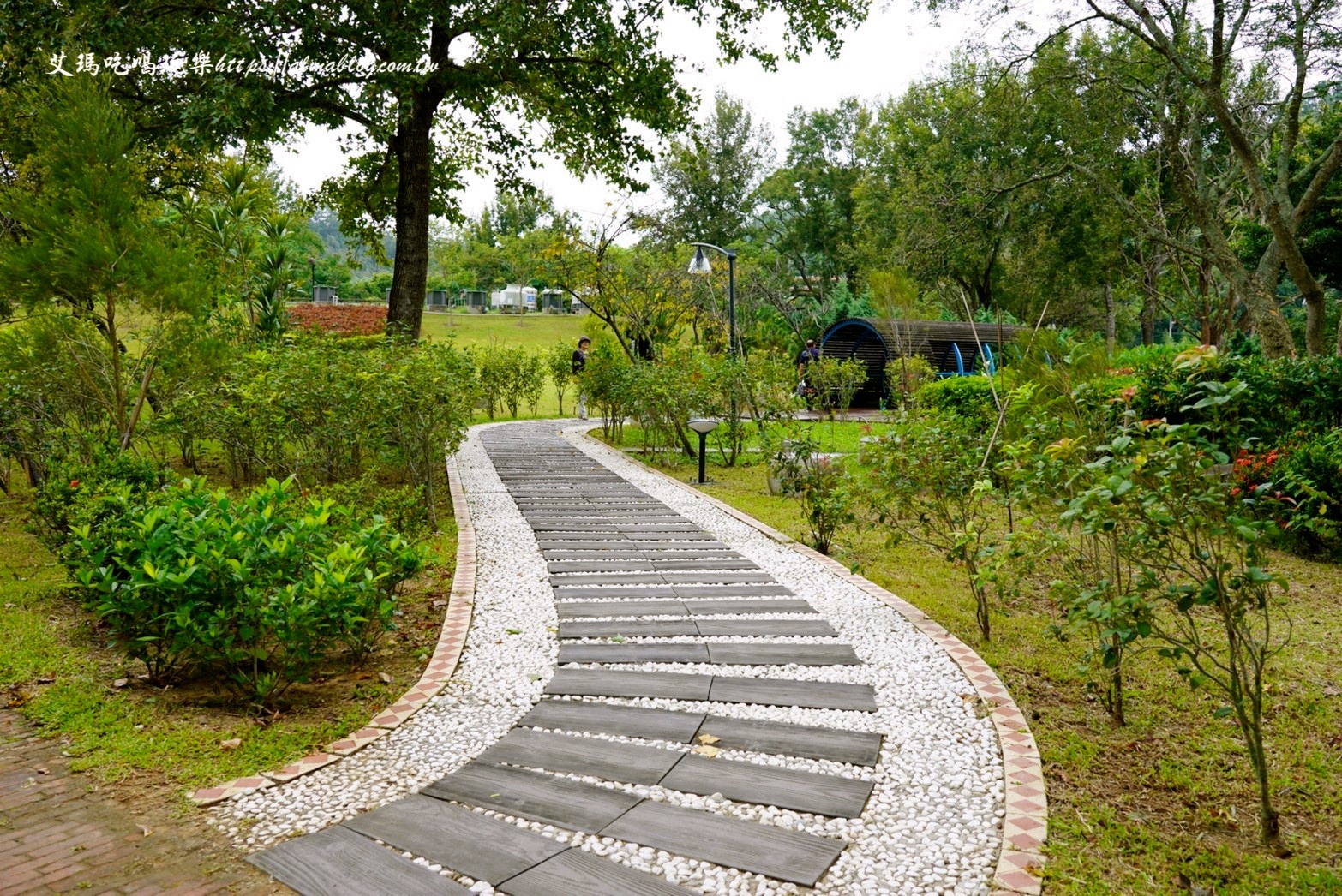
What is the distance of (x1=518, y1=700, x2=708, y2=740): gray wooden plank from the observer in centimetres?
368

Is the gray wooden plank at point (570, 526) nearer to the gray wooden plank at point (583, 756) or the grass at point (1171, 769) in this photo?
the grass at point (1171, 769)

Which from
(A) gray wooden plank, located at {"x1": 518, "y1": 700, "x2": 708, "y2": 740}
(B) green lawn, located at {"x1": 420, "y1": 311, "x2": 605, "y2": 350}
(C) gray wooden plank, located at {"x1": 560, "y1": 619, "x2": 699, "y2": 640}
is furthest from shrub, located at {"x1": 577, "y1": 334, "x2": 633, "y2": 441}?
(B) green lawn, located at {"x1": 420, "y1": 311, "x2": 605, "y2": 350}

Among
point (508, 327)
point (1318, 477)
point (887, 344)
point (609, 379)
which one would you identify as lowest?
point (1318, 477)

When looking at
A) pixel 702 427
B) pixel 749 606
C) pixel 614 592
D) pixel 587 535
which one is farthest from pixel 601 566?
pixel 702 427

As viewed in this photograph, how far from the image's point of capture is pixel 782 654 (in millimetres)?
4648

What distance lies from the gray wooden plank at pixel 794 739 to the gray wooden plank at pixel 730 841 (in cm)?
61

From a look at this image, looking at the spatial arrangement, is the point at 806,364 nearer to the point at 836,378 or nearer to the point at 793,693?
the point at 836,378

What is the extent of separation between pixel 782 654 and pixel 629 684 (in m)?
0.90

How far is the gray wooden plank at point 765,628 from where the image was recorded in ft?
16.5

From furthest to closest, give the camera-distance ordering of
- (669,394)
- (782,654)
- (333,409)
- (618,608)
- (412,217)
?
(669,394) < (412,217) < (333,409) < (618,608) < (782,654)

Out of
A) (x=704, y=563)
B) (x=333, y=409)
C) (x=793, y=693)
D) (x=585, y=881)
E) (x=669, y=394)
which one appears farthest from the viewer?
(x=669, y=394)

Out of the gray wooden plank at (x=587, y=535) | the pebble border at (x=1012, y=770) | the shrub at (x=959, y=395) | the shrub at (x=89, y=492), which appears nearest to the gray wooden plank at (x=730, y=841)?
the pebble border at (x=1012, y=770)

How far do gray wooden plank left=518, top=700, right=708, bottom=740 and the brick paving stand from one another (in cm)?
134

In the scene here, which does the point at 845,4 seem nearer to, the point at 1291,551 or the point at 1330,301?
the point at 1291,551
